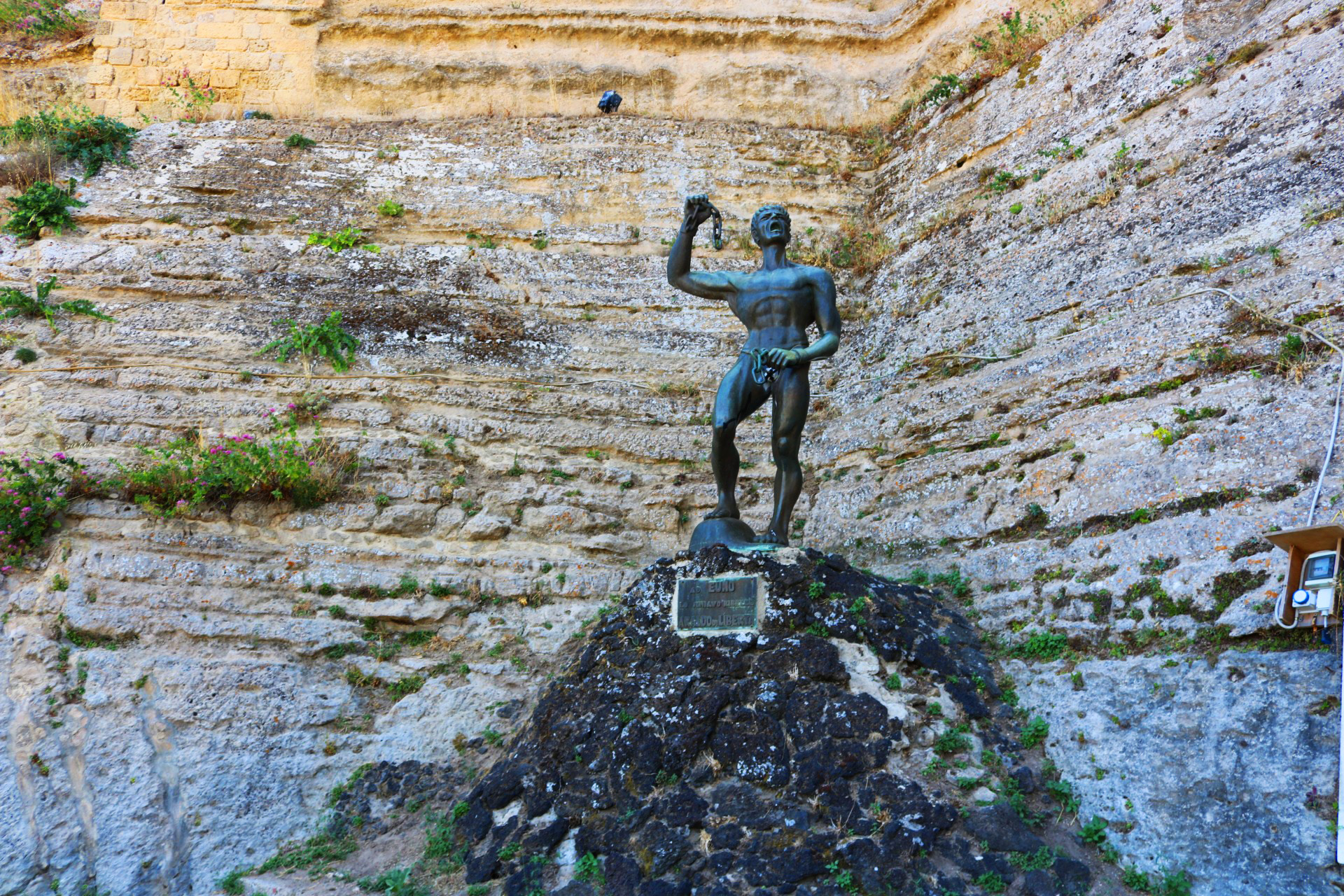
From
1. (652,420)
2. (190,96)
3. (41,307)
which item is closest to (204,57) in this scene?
(190,96)

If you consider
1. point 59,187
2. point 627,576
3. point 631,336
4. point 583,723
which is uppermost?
point 59,187

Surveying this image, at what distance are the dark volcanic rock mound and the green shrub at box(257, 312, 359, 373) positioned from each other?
148 inches

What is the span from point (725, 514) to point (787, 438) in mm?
630

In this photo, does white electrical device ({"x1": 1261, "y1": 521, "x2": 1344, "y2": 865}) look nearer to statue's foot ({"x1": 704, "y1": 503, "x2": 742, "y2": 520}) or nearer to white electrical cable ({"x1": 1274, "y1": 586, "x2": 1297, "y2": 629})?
white electrical cable ({"x1": 1274, "y1": 586, "x2": 1297, "y2": 629})

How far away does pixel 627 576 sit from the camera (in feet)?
24.7

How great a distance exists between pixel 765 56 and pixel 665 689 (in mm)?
8629

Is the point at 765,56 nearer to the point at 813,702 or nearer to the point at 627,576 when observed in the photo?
the point at 627,576

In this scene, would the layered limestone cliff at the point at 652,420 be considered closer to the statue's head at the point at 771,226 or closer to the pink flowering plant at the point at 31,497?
the pink flowering plant at the point at 31,497

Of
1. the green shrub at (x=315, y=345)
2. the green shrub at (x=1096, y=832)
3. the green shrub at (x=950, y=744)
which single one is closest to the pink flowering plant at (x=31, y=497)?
the green shrub at (x=315, y=345)

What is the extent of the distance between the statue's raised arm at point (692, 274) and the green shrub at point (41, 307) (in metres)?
5.04

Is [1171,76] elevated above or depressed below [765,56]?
below

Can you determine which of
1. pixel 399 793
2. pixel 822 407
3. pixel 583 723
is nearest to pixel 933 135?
pixel 822 407

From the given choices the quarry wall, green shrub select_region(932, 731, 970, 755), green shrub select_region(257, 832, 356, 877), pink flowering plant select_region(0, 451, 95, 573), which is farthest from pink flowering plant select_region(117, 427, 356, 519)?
the quarry wall

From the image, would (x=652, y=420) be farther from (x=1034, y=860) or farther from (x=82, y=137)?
(x=82, y=137)
